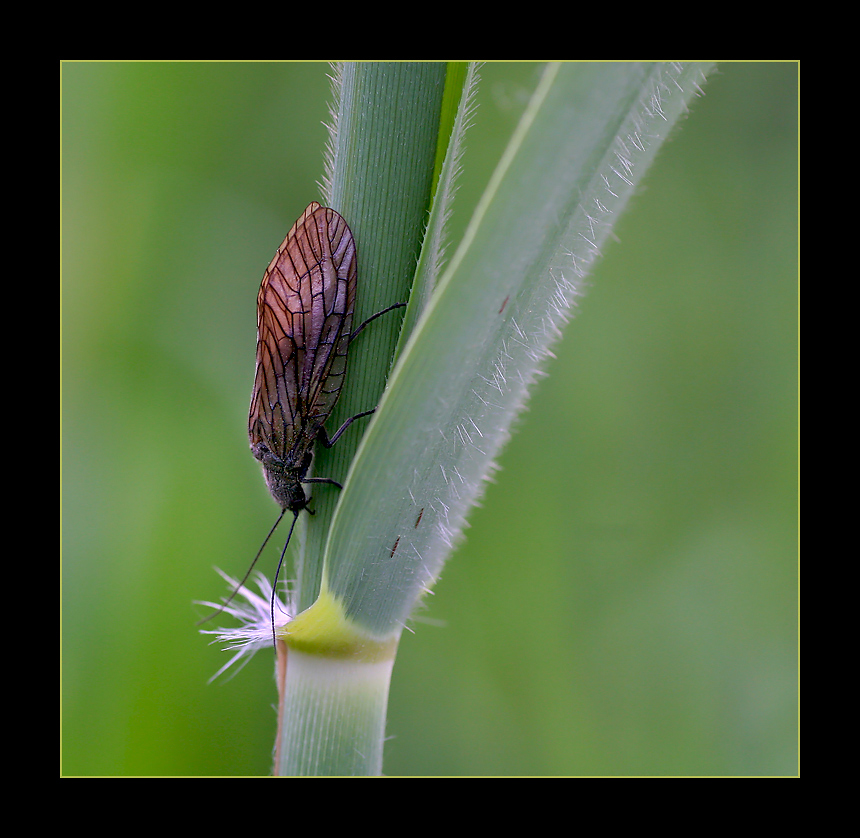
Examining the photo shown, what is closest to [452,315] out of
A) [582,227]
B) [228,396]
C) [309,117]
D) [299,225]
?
[582,227]

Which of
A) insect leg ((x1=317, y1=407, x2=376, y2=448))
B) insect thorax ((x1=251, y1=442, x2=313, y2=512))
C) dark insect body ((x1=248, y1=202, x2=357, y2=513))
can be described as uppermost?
dark insect body ((x1=248, y1=202, x2=357, y2=513))

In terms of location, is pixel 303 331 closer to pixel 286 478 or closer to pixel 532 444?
pixel 286 478

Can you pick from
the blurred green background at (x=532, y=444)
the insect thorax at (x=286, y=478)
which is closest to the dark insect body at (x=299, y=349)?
the insect thorax at (x=286, y=478)

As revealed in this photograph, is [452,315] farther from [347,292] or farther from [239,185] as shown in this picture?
[239,185]

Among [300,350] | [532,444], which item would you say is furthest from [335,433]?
[532,444]

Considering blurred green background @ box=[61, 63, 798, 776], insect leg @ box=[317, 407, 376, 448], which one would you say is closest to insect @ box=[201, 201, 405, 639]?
insect leg @ box=[317, 407, 376, 448]

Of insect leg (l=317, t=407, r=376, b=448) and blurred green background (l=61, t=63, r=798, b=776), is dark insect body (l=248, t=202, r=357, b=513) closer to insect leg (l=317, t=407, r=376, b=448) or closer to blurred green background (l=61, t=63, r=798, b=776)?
insect leg (l=317, t=407, r=376, b=448)
